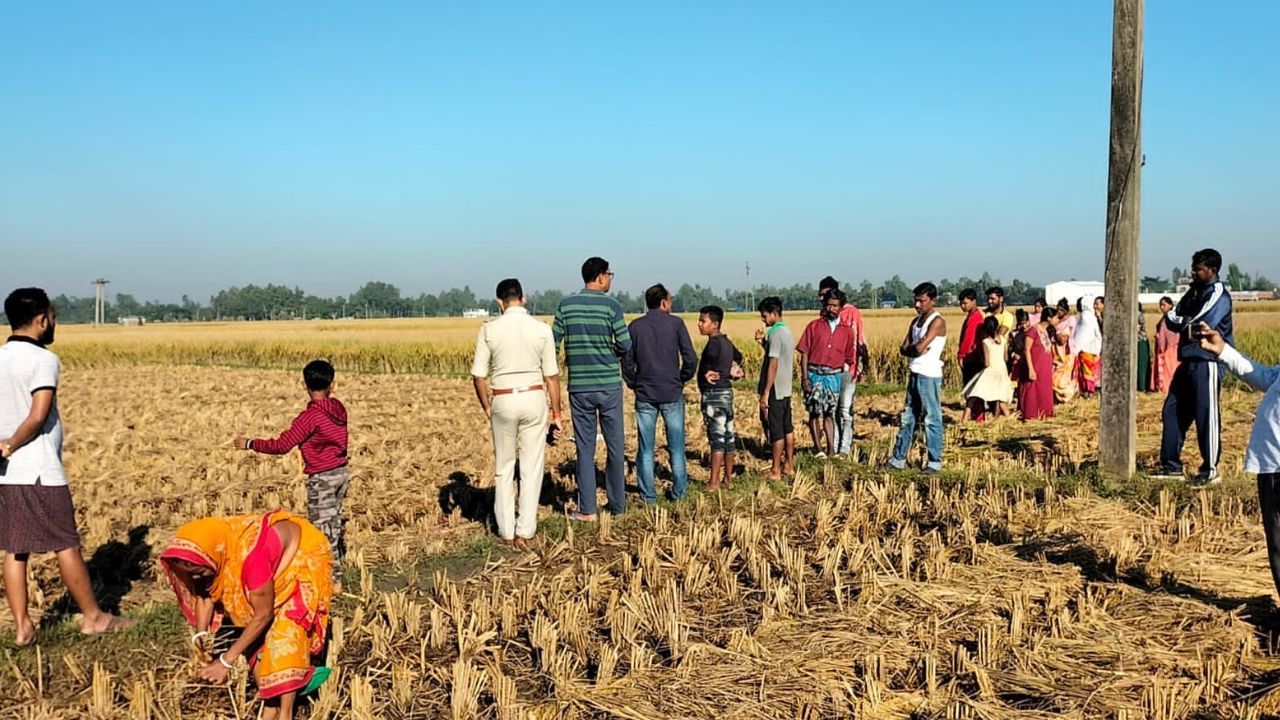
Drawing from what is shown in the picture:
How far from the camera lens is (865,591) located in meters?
5.41

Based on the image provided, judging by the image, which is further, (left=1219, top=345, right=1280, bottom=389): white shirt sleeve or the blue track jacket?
the blue track jacket

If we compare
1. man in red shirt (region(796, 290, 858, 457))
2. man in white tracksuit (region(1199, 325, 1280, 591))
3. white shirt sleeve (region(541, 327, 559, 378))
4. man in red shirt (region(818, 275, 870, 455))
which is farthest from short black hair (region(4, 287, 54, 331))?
man in red shirt (region(818, 275, 870, 455))

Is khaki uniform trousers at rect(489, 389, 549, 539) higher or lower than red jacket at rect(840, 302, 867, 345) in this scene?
lower

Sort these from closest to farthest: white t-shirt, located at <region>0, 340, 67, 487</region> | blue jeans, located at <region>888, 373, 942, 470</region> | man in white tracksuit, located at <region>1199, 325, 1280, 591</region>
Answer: man in white tracksuit, located at <region>1199, 325, 1280, 591</region>
white t-shirt, located at <region>0, 340, 67, 487</region>
blue jeans, located at <region>888, 373, 942, 470</region>

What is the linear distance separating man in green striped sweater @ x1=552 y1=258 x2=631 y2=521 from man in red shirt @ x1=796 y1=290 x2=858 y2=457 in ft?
8.58

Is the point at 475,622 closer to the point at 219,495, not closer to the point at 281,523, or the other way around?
the point at 281,523

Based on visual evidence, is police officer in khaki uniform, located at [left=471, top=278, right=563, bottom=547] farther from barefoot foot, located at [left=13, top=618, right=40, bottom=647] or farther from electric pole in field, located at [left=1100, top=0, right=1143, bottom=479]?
electric pole in field, located at [left=1100, top=0, right=1143, bottom=479]

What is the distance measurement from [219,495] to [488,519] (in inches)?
130

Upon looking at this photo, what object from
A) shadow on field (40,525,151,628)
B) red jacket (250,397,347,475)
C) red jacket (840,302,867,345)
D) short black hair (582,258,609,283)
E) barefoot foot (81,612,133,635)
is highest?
short black hair (582,258,609,283)

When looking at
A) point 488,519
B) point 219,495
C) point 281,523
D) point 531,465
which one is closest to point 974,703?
point 281,523

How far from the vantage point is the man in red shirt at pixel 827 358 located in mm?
9453

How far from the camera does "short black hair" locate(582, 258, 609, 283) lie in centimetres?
752

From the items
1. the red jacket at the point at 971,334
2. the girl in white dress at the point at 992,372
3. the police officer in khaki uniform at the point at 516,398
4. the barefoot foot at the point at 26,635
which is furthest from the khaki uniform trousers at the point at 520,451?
the red jacket at the point at 971,334

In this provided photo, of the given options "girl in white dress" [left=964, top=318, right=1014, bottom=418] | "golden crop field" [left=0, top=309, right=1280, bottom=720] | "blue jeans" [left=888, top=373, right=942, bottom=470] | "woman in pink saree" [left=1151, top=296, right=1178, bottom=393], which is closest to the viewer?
"golden crop field" [left=0, top=309, right=1280, bottom=720]
